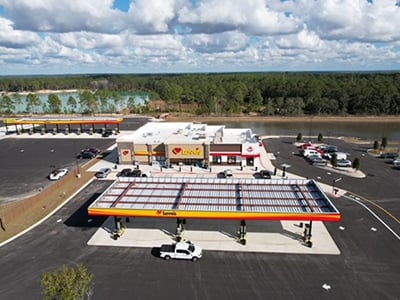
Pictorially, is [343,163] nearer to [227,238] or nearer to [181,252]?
[227,238]

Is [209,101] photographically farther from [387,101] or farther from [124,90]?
[124,90]

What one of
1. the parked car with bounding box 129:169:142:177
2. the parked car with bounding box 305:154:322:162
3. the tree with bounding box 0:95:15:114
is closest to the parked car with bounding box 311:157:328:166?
the parked car with bounding box 305:154:322:162

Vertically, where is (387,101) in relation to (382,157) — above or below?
above

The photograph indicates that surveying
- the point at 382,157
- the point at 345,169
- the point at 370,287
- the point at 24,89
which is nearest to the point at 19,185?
the point at 370,287

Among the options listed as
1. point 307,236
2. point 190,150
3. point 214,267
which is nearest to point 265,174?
point 190,150

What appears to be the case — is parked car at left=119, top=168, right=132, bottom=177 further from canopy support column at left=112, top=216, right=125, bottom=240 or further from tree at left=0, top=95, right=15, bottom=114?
tree at left=0, top=95, right=15, bottom=114
